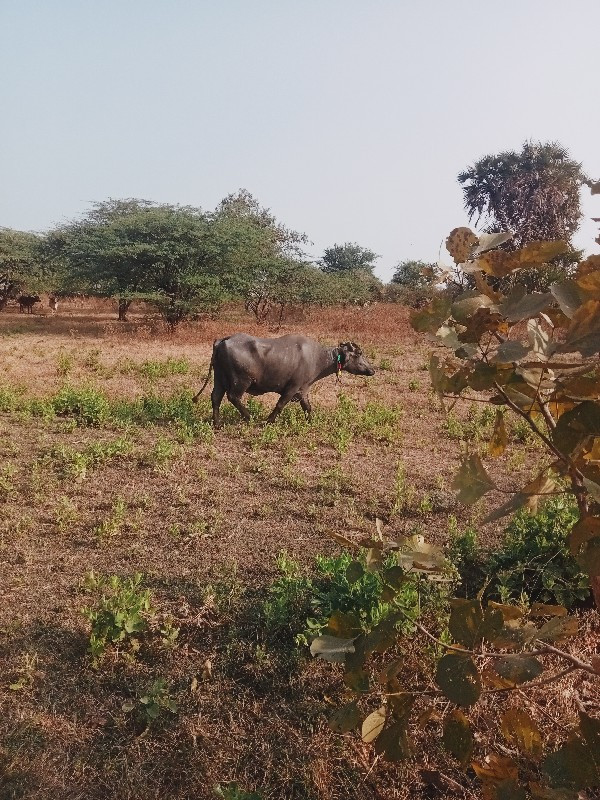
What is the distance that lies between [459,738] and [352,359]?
733cm

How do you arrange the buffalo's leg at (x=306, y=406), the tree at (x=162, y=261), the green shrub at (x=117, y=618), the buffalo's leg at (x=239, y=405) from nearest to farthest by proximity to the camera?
the green shrub at (x=117, y=618) → the buffalo's leg at (x=239, y=405) → the buffalo's leg at (x=306, y=406) → the tree at (x=162, y=261)

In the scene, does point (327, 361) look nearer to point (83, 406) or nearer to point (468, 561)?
point (83, 406)

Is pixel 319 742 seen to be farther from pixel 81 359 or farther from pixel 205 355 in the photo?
pixel 205 355

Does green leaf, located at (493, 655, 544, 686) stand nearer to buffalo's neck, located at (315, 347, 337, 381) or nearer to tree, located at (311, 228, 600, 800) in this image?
tree, located at (311, 228, 600, 800)

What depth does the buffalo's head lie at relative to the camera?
8033 mm

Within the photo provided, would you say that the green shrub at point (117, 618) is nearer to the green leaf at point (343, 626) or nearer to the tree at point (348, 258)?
the green leaf at point (343, 626)

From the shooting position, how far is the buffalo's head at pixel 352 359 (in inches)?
316

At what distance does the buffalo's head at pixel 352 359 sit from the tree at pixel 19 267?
2234 centimetres

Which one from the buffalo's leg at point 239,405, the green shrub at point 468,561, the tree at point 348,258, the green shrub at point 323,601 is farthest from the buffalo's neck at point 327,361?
the tree at point 348,258

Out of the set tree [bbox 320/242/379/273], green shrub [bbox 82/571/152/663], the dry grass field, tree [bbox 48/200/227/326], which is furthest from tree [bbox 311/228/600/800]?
tree [bbox 320/242/379/273]

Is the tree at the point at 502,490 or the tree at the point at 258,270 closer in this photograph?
the tree at the point at 502,490

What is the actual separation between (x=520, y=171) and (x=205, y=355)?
58.7 ft

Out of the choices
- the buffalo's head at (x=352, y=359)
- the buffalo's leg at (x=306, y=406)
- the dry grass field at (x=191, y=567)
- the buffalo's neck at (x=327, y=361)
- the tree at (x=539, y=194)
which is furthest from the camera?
the tree at (x=539, y=194)

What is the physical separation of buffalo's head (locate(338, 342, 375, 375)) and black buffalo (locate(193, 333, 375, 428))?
0.25ft
